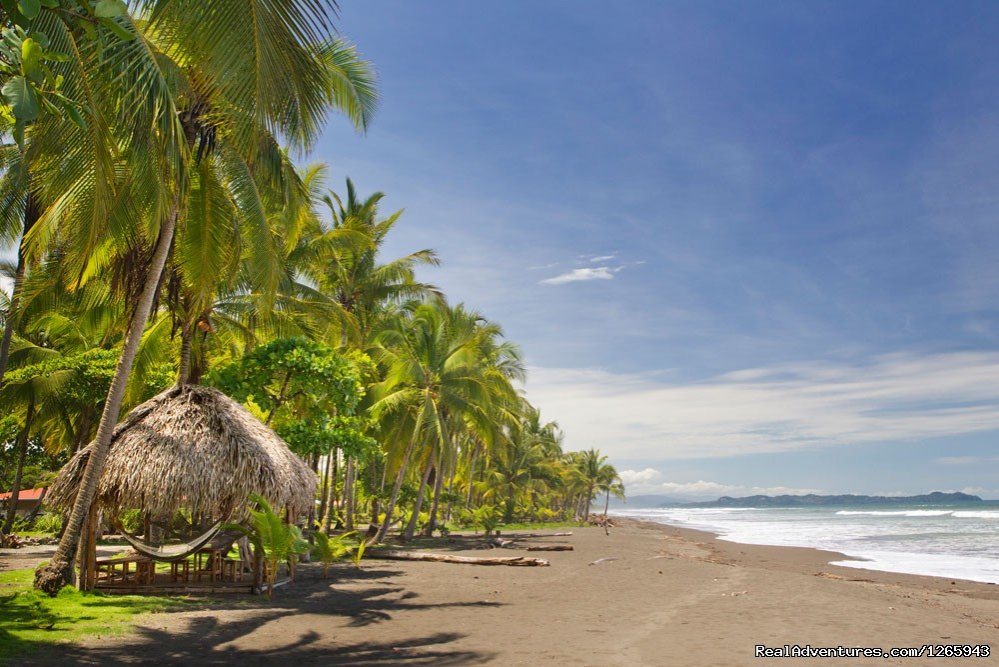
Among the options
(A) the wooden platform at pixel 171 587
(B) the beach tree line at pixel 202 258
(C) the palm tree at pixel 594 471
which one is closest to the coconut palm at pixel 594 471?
(C) the palm tree at pixel 594 471

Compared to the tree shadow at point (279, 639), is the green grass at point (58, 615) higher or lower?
higher

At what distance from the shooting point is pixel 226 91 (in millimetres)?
4766

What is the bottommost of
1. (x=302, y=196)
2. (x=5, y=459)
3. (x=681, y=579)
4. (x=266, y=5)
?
(x=681, y=579)

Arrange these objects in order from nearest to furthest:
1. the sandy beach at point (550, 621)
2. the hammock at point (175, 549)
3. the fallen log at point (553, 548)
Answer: the sandy beach at point (550, 621), the hammock at point (175, 549), the fallen log at point (553, 548)

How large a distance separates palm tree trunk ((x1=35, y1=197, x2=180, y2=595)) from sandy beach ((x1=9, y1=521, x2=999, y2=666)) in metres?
1.66

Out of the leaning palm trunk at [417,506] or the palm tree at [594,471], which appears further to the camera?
the palm tree at [594,471]

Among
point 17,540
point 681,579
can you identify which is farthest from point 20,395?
point 681,579

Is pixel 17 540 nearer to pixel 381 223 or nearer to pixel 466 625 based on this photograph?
pixel 381 223

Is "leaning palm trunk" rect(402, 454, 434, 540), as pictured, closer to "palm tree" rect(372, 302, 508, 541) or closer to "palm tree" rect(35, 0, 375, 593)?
"palm tree" rect(372, 302, 508, 541)

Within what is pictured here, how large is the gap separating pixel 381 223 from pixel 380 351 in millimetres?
3969

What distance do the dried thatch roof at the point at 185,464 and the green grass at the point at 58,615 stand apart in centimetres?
118

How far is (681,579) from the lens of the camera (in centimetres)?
1371

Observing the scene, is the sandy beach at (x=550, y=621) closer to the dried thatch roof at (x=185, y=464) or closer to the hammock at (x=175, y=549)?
the hammock at (x=175, y=549)

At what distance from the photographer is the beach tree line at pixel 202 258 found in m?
4.55
